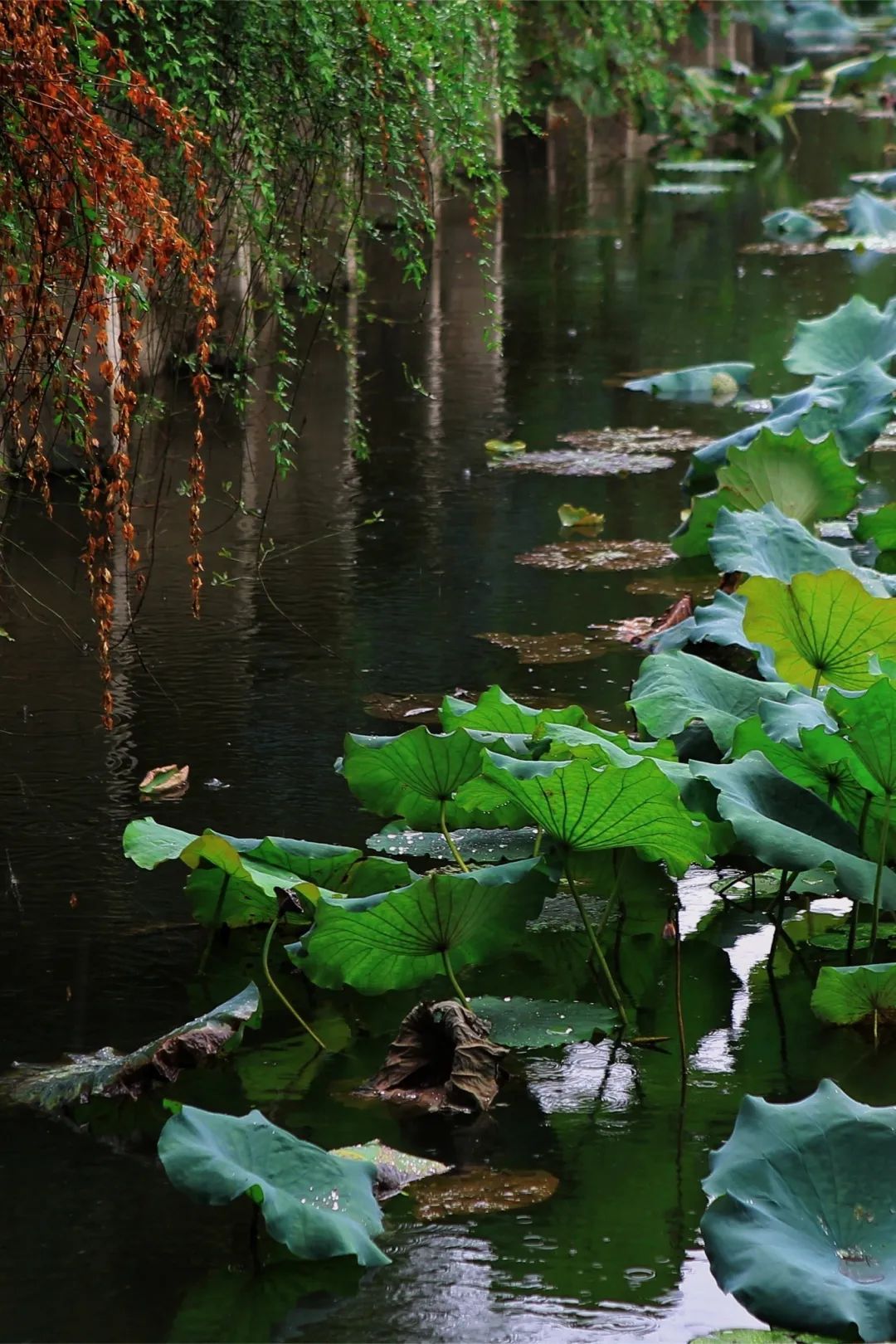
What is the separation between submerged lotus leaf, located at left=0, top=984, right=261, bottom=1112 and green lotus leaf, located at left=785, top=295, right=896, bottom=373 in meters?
4.35

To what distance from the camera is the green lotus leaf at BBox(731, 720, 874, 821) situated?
322 centimetres

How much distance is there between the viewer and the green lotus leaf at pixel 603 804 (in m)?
2.99

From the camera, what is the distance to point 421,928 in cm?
302

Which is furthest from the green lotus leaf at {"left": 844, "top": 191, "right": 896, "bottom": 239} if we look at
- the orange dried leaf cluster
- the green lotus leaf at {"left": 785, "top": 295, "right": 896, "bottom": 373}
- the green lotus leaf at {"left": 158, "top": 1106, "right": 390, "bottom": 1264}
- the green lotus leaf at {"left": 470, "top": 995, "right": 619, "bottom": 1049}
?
the green lotus leaf at {"left": 158, "top": 1106, "right": 390, "bottom": 1264}

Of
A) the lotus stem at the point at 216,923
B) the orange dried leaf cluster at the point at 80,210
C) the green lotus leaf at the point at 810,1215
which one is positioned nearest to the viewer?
the green lotus leaf at the point at 810,1215

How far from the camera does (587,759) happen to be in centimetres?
301

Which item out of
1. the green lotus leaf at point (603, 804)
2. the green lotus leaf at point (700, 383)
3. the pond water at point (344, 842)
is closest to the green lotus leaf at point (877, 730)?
the green lotus leaf at point (603, 804)

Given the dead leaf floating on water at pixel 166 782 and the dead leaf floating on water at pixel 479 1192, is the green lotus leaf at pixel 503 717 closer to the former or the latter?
the dead leaf floating on water at pixel 166 782

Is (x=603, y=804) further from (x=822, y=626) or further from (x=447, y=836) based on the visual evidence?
(x=822, y=626)

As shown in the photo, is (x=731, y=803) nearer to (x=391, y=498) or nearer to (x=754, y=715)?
(x=754, y=715)

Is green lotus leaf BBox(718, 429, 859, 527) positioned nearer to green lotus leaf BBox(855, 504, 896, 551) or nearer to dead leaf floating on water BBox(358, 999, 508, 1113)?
green lotus leaf BBox(855, 504, 896, 551)

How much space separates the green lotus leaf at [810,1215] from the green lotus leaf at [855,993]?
565 mm

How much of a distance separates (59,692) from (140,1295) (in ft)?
8.13

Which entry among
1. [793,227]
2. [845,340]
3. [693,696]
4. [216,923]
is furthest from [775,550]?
[793,227]
